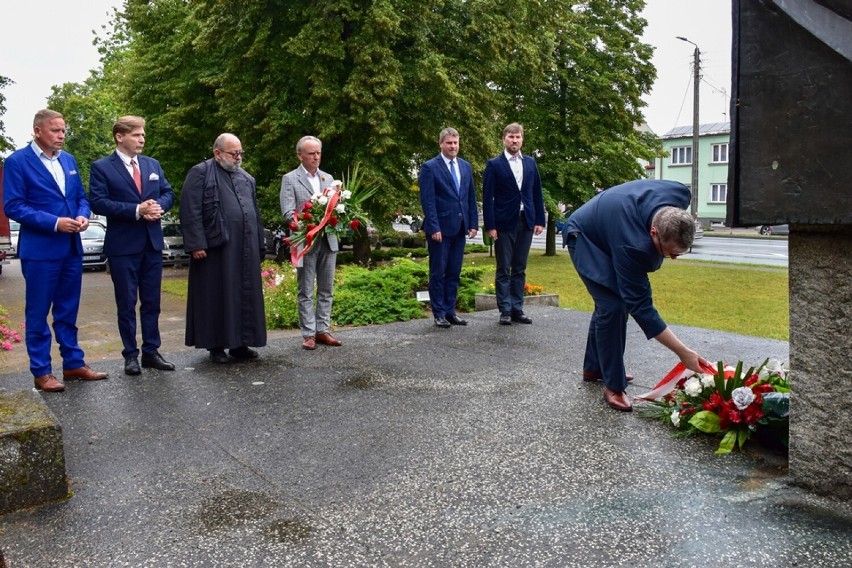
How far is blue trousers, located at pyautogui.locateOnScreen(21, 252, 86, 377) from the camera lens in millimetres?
5645

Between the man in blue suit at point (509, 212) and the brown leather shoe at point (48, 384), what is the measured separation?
187 inches

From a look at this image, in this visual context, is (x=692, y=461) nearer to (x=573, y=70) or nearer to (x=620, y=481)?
(x=620, y=481)

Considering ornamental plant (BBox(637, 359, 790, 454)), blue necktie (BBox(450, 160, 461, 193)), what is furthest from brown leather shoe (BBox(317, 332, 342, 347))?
ornamental plant (BBox(637, 359, 790, 454))

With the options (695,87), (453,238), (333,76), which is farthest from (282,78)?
(695,87)

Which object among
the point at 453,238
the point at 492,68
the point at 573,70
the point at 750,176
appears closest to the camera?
the point at 750,176

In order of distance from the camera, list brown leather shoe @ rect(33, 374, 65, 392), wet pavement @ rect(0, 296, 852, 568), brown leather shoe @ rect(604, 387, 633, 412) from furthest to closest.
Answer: brown leather shoe @ rect(33, 374, 65, 392), brown leather shoe @ rect(604, 387, 633, 412), wet pavement @ rect(0, 296, 852, 568)

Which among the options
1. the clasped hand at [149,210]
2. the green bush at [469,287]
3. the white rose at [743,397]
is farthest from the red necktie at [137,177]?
the green bush at [469,287]

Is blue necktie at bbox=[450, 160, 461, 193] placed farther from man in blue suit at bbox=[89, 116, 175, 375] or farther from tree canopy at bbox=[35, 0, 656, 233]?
tree canopy at bbox=[35, 0, 656, 233]

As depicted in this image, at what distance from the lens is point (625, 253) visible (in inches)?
179

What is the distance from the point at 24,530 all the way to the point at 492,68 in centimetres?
1847

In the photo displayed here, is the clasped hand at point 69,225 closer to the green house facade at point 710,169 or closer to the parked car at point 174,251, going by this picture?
the parked car at point 174,251

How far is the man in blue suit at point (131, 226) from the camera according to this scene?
6.21 m

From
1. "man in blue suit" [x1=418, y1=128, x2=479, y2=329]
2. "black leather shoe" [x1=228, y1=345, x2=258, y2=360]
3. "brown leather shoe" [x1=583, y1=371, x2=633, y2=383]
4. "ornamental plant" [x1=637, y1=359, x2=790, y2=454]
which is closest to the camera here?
"ornamental plant" [x1=637, y1=359, x2=790, y2=454]

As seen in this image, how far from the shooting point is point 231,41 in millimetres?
19062
